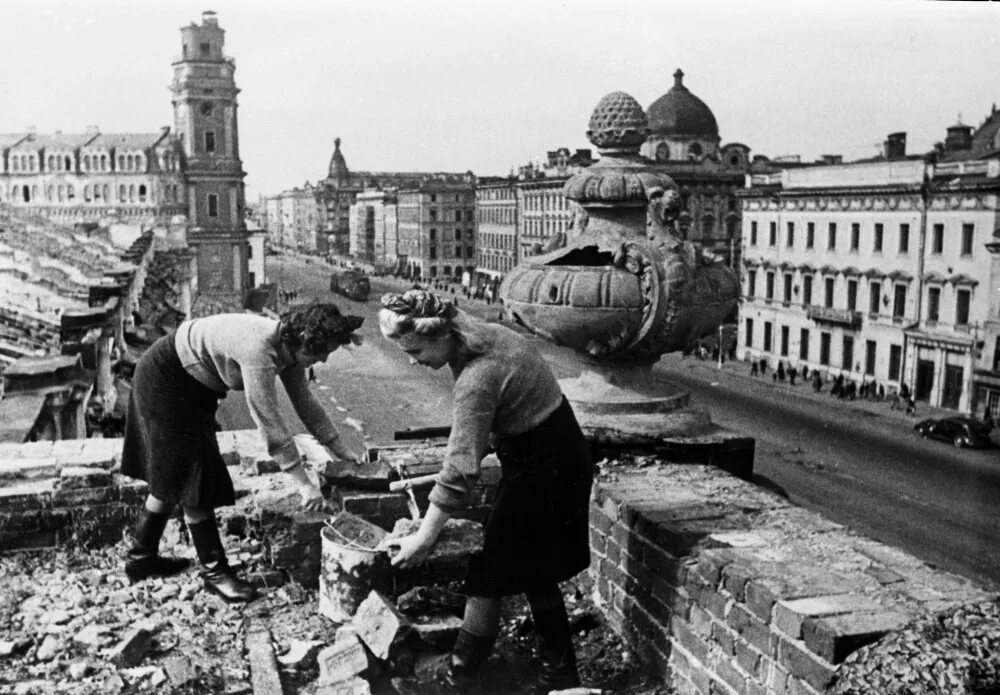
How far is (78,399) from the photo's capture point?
1013 cm

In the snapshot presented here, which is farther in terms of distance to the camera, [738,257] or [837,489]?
[738,257]

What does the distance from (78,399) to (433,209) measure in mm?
48153

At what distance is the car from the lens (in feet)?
89.1

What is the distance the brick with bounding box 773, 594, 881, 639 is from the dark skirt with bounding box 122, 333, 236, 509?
280 cm

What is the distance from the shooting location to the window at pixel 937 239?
108 ft

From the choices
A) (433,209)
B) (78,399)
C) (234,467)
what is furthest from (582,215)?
(433,209)

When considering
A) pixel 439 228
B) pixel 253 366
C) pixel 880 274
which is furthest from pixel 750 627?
pixel 439 228

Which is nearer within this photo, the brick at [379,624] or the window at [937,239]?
the brick at [379,624]

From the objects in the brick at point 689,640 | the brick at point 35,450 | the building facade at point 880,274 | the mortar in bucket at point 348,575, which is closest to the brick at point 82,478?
the brick at point 35,450

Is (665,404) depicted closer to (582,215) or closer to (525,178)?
(582,215)

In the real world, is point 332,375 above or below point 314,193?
below

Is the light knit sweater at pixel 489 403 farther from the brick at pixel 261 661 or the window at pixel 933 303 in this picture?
the window at pixel 933 303

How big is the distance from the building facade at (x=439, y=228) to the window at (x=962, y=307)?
18893 millimetres

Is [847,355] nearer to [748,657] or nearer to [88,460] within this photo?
[88,460]
